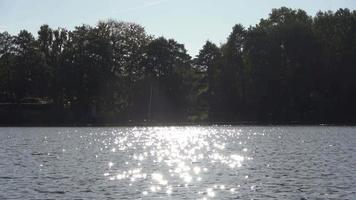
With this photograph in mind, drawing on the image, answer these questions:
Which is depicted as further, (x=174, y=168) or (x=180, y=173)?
(x=174, y=168)

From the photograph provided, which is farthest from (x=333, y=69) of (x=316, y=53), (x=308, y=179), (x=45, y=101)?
(x=308, y=179)

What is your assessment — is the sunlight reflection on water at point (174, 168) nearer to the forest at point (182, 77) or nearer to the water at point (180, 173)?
the water at point (180, 173)

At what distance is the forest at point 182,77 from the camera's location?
134 m

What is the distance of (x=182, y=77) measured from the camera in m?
145

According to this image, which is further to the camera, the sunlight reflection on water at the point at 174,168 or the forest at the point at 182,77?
the forest at the point at 182,77

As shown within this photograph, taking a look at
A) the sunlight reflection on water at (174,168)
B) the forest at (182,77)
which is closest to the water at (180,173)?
the sunlight reflection on water at (174,168)

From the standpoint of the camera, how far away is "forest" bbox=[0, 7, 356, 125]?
133625 mm

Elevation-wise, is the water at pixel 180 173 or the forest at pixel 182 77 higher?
the forest at pixel 182 77

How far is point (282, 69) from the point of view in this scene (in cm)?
13675

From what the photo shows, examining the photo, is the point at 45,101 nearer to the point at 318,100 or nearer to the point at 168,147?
the point at 318,100

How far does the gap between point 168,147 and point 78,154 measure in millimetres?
13111

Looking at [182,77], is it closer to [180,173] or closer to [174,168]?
[174,168]

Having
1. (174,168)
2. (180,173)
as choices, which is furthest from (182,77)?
(180,173)

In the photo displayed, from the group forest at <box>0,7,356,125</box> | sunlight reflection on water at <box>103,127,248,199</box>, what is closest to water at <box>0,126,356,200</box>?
sunlight reflection on water at <box>103,127,248,199</box>
